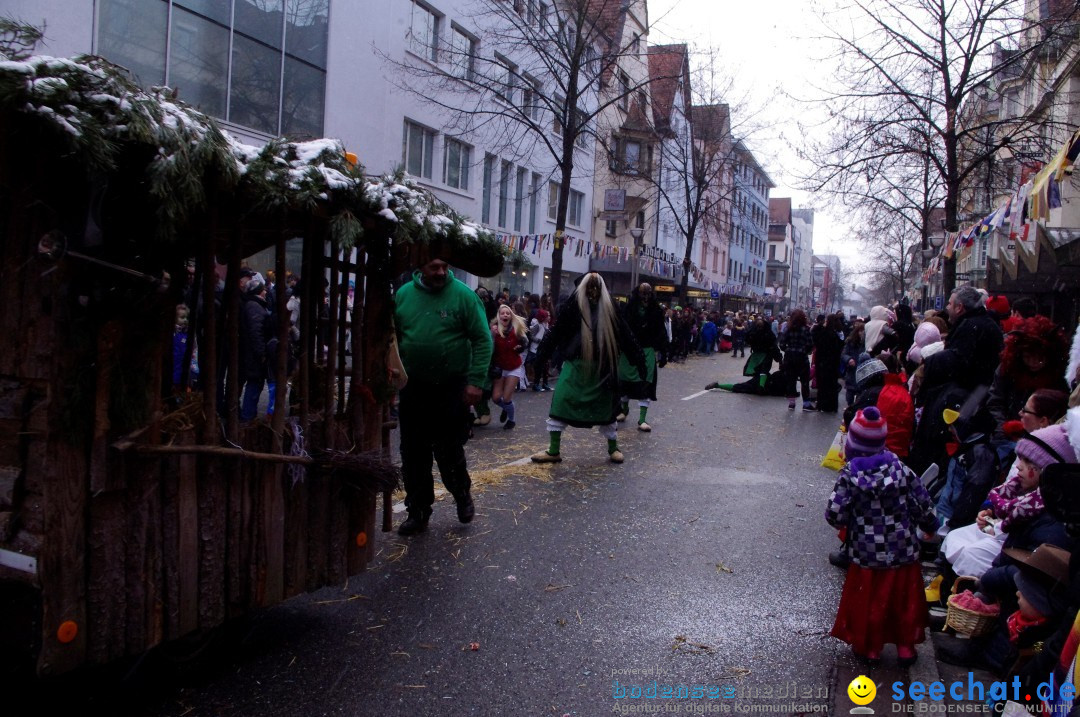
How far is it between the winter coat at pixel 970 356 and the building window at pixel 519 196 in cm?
2107

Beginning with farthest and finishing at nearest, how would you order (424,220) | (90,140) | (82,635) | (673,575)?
(673,575), (424,220), (82,635), (90,140)

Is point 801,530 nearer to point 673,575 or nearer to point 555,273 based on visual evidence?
point 673,575

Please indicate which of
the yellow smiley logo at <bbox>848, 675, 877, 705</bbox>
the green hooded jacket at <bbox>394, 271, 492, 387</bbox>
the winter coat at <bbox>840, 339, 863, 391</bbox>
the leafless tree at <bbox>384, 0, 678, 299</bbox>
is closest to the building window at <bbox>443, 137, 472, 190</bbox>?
the leafless tree at <bbox>384, 0, 678, 299</bbox>

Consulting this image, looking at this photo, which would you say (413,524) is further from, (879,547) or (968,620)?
(968,620)

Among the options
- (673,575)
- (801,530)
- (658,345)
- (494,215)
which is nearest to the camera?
(673,575)

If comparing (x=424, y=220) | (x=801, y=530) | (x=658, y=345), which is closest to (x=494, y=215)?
(x=658, y=345)

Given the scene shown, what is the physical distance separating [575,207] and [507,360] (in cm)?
2312

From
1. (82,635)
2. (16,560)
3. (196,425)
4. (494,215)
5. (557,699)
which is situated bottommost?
(557,699)

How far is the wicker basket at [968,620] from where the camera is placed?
4.03 meters

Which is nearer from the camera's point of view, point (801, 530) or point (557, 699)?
point (557, 699)

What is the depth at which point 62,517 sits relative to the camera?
2.81 meters

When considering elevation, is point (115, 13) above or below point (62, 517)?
above

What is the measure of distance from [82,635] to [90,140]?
68.0 inches

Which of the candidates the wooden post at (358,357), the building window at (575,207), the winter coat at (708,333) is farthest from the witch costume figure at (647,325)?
the winter coat at (708,333)
